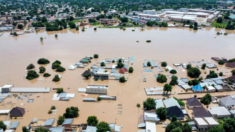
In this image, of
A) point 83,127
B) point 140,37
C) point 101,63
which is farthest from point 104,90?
point 140,37

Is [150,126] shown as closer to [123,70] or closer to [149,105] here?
[149,105]

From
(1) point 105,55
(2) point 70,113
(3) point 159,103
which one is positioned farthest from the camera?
(1) point 105,55

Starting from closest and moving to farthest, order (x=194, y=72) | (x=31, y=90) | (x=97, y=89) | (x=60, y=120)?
1. (x=60, y=120)
2. (x=97, y=89)
3. (x=31, y=90)
4. (x=194, y=72)

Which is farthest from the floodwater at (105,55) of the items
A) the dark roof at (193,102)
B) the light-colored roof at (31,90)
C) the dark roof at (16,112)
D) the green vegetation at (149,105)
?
the dark roof at (193,102)

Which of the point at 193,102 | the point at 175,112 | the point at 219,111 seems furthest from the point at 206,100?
the point at 175,112

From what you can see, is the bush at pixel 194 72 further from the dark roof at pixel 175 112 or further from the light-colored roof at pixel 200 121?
the light-colored roof at pixel 200 121

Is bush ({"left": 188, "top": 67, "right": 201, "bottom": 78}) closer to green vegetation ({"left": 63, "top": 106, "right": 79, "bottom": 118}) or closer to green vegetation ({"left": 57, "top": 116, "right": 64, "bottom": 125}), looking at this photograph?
green vegetation ({"left": 63, "top": 106, "right": 79, "bottom": 118})
